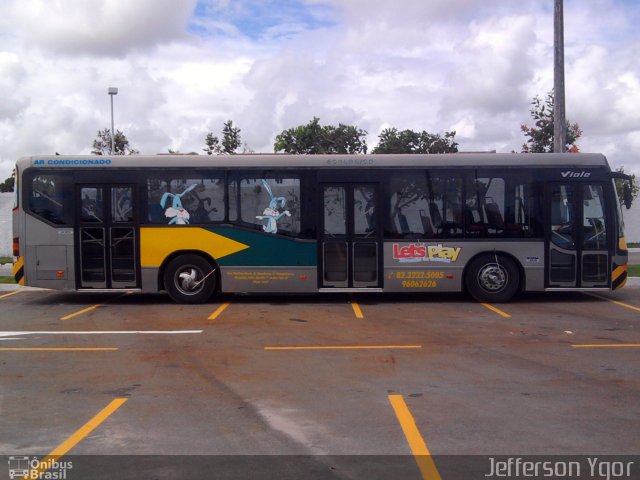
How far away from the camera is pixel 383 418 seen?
612 centimetres

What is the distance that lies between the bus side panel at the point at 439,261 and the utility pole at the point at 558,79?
4.07 meters

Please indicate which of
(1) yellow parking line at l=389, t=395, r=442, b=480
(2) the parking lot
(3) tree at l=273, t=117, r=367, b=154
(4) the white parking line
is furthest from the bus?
(3) tree at l=273, t=117, r=367, b=154

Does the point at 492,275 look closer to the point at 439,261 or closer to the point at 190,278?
the point at 439,261

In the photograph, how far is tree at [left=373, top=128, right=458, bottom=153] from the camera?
3841 centimetres

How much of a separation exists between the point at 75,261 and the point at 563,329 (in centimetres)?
952

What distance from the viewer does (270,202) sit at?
13500 millimetres

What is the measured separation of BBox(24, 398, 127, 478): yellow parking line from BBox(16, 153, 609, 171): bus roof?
7.44 metres

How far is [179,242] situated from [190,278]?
2.60ft

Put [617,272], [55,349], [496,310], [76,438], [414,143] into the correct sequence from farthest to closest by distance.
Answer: [414,143] < [617,272] < [496,310] < [55,349] < [76,438]

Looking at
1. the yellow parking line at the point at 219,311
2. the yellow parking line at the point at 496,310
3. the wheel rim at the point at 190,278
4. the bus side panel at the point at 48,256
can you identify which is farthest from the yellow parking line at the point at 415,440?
the bus side panel at the point at 48,256

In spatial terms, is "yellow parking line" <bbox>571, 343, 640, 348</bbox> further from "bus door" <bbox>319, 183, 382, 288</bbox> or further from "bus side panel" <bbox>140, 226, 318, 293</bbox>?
"bus side panel" <bbox>140, 226, 318, 293</bbox>

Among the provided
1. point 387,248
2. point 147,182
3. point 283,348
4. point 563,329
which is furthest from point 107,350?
point 563,329

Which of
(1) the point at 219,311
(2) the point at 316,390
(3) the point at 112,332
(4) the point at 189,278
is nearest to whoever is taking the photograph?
(2) the point at 316,390

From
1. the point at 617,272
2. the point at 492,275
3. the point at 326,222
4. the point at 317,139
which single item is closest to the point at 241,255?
the point at 326,222
